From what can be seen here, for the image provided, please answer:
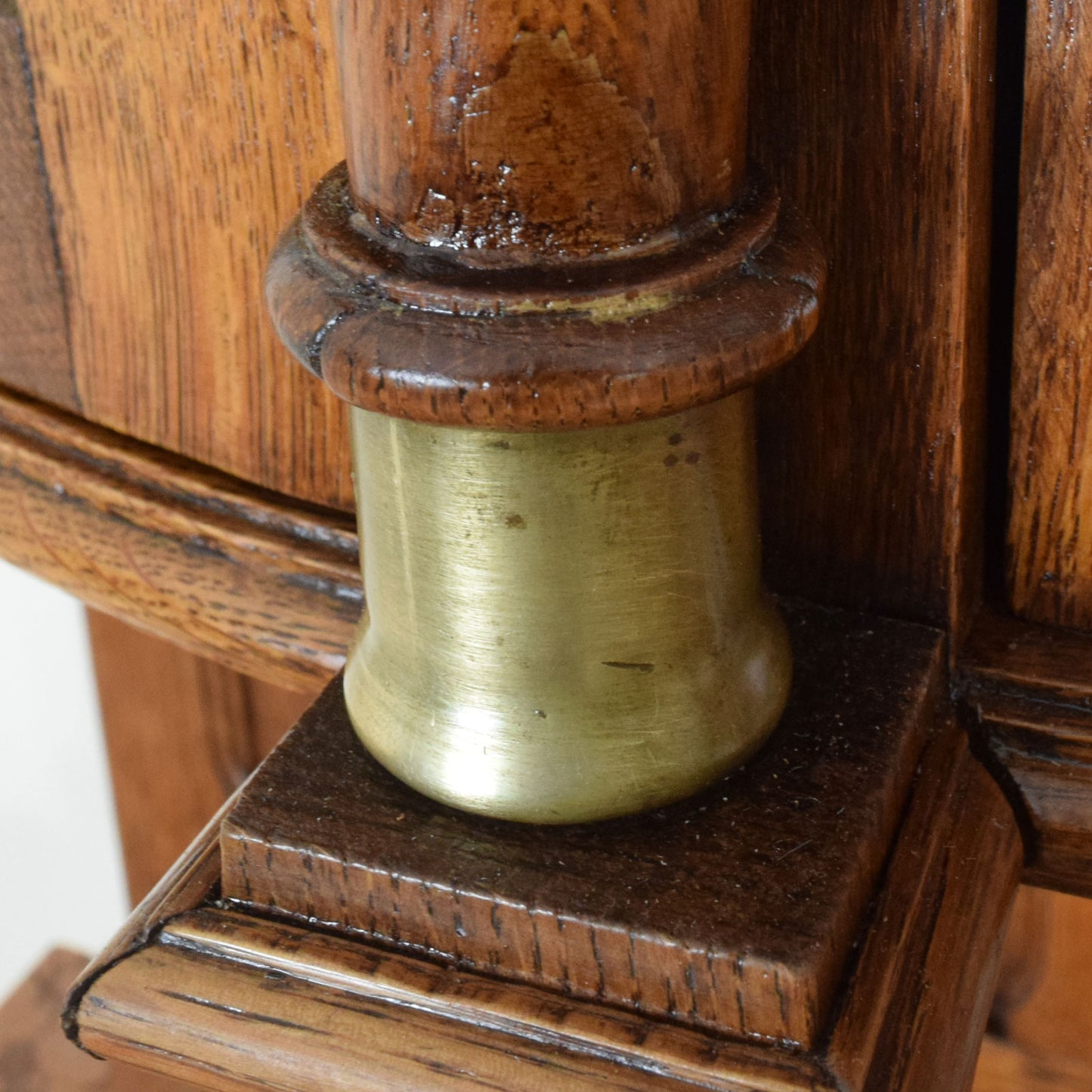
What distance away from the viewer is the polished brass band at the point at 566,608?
1.34 feet

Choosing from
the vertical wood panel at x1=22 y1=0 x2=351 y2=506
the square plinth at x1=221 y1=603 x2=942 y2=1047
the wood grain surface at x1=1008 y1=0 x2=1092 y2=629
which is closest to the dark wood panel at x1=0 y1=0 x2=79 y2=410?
the vertical wood panel at x1=22 y1=0 x2=351 y2=506

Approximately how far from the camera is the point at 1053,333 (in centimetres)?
48

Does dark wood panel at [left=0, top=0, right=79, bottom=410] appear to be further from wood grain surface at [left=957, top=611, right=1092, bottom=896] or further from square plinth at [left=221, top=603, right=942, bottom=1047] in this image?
wood grain surface at [left=957, top=611, right=1092, bottom=896]

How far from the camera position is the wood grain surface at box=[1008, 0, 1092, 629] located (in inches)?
17.6

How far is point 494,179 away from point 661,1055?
24 cm

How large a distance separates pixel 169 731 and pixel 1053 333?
27.1 inches

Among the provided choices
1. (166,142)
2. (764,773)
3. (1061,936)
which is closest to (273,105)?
(166,142)

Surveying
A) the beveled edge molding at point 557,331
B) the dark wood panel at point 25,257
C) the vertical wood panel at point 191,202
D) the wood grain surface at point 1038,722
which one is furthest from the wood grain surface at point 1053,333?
the dark wood panel at point 25,257

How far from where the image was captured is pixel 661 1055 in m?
0.41

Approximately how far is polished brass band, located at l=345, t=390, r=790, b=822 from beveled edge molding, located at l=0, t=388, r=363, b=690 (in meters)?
0.18

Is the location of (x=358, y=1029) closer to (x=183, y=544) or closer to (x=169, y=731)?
(x=183, y=544)

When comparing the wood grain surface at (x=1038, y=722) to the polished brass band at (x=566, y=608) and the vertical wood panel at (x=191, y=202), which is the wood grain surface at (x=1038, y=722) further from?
the vertical wood panel at (x=191, y=202)

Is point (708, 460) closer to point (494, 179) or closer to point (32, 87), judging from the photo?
point (494, 179)

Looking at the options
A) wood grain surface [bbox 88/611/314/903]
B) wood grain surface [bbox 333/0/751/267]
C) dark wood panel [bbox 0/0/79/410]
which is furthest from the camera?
wood grain surface [bbox 88/611/314/903]
